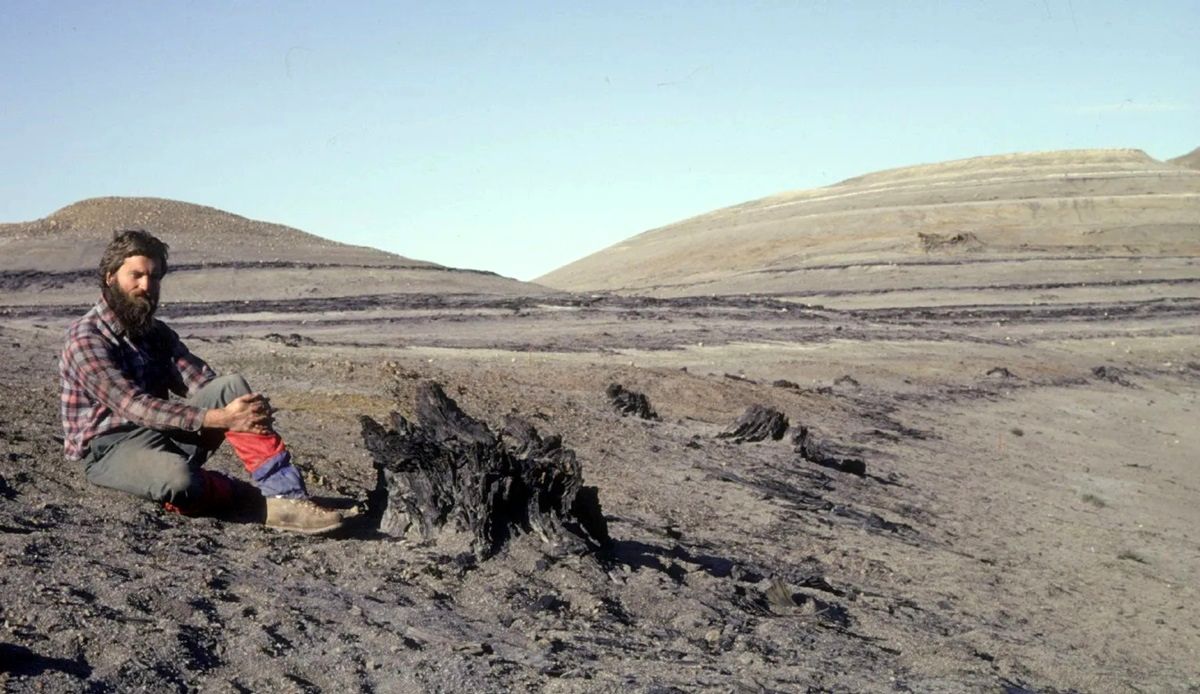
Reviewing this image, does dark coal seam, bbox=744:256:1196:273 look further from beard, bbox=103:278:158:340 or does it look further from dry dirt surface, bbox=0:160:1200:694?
beard, bbox=103:278:158:340

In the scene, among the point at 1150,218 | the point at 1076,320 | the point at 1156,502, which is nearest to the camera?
the point at 1156,502

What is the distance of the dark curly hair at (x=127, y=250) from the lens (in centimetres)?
616

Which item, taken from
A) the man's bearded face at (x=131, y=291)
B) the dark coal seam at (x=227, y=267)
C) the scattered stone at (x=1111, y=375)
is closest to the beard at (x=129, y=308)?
the man's bearded face at (x=131, y=291)

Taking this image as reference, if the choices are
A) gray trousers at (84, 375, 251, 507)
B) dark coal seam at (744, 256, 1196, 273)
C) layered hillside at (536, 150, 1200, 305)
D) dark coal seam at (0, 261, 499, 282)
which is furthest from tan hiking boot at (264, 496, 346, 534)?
dark coal seam at (744, 256, 1196, 273)

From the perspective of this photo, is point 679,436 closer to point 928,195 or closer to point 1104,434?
point 1104,434

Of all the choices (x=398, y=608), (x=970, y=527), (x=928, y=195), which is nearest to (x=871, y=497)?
(x=970, y=527)

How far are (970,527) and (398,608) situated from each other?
5.56m

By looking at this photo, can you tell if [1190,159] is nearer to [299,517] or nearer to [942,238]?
[942,238]

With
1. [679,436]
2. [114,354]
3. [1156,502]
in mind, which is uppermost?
[114,354]

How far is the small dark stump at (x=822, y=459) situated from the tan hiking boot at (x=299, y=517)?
5.48 meters

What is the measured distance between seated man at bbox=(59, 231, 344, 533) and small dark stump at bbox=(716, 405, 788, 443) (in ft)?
18.1

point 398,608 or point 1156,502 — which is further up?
point 398,608

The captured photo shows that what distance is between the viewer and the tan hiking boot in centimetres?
616

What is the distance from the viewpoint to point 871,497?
10.2 meters
